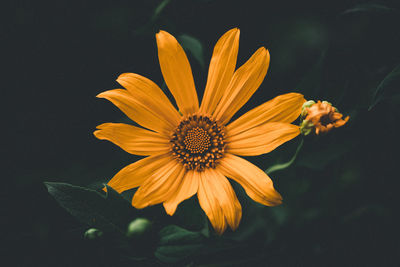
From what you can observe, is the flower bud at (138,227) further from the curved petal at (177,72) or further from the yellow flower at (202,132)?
the curved petal at (177,72)

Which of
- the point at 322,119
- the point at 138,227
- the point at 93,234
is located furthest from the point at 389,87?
the point at 93,234

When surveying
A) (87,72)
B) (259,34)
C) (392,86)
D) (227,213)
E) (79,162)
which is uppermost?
(259,34)

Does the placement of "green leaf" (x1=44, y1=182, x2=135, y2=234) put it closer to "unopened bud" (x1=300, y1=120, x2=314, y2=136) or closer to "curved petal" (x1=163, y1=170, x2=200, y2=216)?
"curved petal" (x1=163, y1=170, x2=200, y2=216)

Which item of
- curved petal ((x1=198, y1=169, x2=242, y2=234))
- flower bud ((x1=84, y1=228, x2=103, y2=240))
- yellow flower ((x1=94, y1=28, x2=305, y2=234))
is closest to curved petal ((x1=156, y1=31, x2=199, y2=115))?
yellow flower ((x1=94, y1=28, x2=305, y2=234))

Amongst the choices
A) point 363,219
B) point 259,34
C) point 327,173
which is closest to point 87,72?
point 259,34

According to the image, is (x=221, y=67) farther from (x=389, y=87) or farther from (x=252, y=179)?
(x=389, y=87)

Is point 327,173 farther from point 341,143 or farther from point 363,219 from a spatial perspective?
point 363,219

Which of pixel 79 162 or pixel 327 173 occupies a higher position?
pixel 79 162

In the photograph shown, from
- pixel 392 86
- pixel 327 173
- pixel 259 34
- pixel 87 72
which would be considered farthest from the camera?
pixel 327 173
